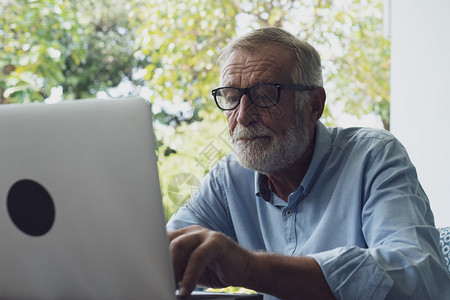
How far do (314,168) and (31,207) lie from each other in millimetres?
871

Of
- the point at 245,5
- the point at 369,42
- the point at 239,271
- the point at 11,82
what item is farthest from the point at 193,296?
the point at 369,42

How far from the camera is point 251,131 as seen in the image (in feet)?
5.04

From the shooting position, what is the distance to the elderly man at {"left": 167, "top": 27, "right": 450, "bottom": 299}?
1006 mm

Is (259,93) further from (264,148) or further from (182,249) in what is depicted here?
(182,249)

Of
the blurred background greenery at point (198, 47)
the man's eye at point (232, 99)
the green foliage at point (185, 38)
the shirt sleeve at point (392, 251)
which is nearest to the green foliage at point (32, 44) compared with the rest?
the blurred background greenery at point (198, 47)

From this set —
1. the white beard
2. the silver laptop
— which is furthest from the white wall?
the silver laptop

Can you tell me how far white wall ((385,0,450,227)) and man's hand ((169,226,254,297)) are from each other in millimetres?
1927

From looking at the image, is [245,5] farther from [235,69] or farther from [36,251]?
[36,251]

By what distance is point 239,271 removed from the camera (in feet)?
2.97

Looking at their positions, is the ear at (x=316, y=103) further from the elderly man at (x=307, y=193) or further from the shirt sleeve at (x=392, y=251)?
the shirt sleeve at (x=392, y=251)

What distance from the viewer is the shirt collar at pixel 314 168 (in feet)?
4.88

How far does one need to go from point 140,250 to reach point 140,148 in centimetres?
13

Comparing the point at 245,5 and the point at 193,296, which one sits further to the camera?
the point at 245,5

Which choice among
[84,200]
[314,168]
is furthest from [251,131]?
[84,200]
